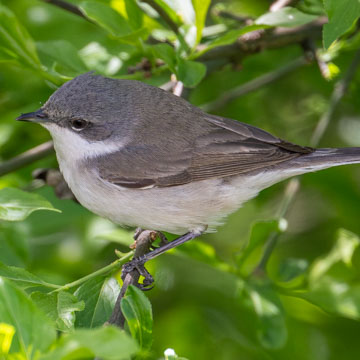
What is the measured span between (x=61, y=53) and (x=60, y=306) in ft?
5.27

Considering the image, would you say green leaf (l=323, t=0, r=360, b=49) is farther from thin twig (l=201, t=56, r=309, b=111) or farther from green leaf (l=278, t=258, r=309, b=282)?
thin twig (l=201, t=56, r=309, b=111)

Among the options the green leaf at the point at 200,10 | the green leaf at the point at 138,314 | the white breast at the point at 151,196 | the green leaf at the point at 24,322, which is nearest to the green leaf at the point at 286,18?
the green leaf at the point at 200,10

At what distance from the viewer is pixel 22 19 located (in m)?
4.21

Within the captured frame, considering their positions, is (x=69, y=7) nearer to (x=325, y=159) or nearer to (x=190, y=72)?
(x=190, y=72)

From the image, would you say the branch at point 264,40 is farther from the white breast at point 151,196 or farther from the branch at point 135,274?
the branch at point 135,274

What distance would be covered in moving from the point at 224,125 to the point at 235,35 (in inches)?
26.1

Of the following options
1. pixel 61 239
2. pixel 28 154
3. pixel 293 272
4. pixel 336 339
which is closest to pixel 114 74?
pixel 28 154

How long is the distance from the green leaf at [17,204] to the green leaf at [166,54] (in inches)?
39.5

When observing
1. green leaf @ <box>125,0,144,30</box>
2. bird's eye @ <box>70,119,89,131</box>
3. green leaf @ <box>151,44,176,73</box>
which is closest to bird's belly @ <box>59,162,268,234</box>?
bird's eye @ <box>70,119,89,131</box>

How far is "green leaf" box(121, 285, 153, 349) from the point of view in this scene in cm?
215

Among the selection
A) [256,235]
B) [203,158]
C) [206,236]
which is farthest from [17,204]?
[206,236]

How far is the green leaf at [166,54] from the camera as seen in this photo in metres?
3.12

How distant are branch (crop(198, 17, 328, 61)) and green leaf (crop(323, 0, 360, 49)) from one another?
1341 mm

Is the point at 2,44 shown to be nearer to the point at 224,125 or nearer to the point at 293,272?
the point at 224,125
